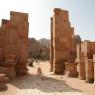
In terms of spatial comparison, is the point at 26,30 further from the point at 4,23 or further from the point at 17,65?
the point at 17,65

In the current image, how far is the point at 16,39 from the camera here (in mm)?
14523

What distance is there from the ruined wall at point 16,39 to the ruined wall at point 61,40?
10.6 feet

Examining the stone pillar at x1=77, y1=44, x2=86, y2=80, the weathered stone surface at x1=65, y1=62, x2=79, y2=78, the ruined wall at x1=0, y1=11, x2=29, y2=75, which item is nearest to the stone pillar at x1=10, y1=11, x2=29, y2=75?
the ruined wall at x1=0, y1=11, x2=29, y2=75

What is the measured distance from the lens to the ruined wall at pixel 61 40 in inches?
656

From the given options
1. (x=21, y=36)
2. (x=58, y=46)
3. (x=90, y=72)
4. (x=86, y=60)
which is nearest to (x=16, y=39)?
(x=21, y=36)

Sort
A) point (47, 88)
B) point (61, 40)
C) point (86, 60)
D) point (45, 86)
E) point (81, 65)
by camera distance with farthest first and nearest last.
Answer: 1. point (61, 40)
2. point (81, 65)
3. point (86, 60)
4. point (45, 86)
5. point (47, 88)

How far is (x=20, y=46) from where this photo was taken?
1455 cm

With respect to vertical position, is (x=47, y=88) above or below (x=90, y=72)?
below

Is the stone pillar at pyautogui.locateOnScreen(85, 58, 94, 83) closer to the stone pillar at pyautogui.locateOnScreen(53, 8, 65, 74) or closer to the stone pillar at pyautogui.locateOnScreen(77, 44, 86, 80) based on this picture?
the stone pillar at pyautogui.locateOnScreen(77, 44, 86, 80)

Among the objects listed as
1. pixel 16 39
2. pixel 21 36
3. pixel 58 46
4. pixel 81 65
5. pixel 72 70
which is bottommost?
pixel 72 70

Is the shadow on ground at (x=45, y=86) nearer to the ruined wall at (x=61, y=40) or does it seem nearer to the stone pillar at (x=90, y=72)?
the stone pillar at (x=90, y=72)

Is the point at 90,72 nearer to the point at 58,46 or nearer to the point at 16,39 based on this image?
the point at 58,46

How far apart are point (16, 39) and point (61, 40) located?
14.8ft

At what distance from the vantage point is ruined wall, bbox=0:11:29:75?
1407cm
